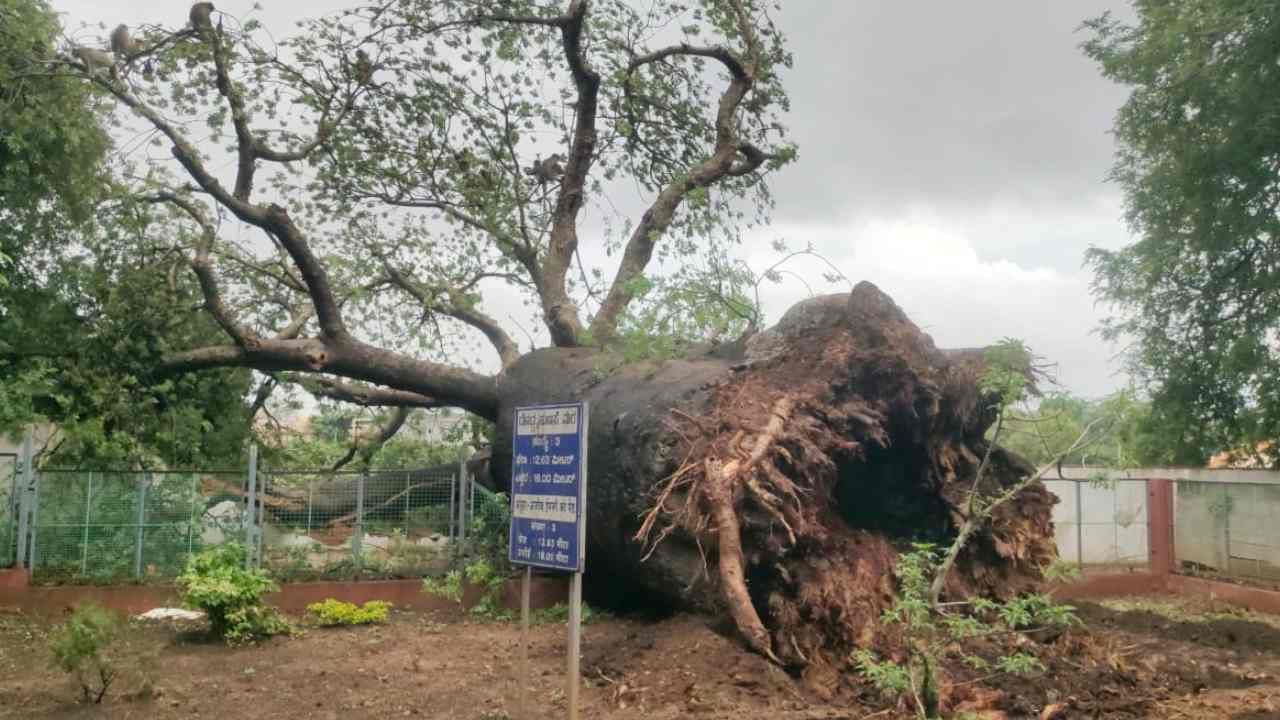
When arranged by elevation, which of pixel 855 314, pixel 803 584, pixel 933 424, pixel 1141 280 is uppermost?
pixel 1141 280

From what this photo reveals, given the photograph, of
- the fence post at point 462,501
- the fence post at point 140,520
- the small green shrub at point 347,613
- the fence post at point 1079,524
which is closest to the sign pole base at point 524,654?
the small green shrub at point 347,613

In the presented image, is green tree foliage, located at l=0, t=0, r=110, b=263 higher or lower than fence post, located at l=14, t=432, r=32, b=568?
higher

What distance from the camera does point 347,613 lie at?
431 inches

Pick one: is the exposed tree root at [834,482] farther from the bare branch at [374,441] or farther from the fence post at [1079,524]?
the bare branch at [374,441]

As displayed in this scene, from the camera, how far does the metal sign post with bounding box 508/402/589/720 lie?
5684mm

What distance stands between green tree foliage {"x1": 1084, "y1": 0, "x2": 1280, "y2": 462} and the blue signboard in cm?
1070

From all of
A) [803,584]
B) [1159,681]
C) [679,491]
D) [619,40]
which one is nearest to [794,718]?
[803,584]

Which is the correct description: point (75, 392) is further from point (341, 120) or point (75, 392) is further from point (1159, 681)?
point (1159, 681)

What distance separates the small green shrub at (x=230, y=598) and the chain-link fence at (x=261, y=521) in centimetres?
172

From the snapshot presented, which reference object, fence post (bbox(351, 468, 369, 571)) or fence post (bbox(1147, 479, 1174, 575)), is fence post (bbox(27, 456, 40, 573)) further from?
fence post (bbox(1147, 479, 1174, 575))

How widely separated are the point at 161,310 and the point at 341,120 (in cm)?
335

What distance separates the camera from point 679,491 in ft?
28.0

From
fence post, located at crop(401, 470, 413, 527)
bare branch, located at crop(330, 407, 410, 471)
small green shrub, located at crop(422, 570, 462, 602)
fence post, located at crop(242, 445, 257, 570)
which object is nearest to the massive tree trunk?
small green shrub, located at crop(422, 570, 462, 602)

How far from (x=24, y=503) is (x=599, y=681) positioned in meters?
7.32
